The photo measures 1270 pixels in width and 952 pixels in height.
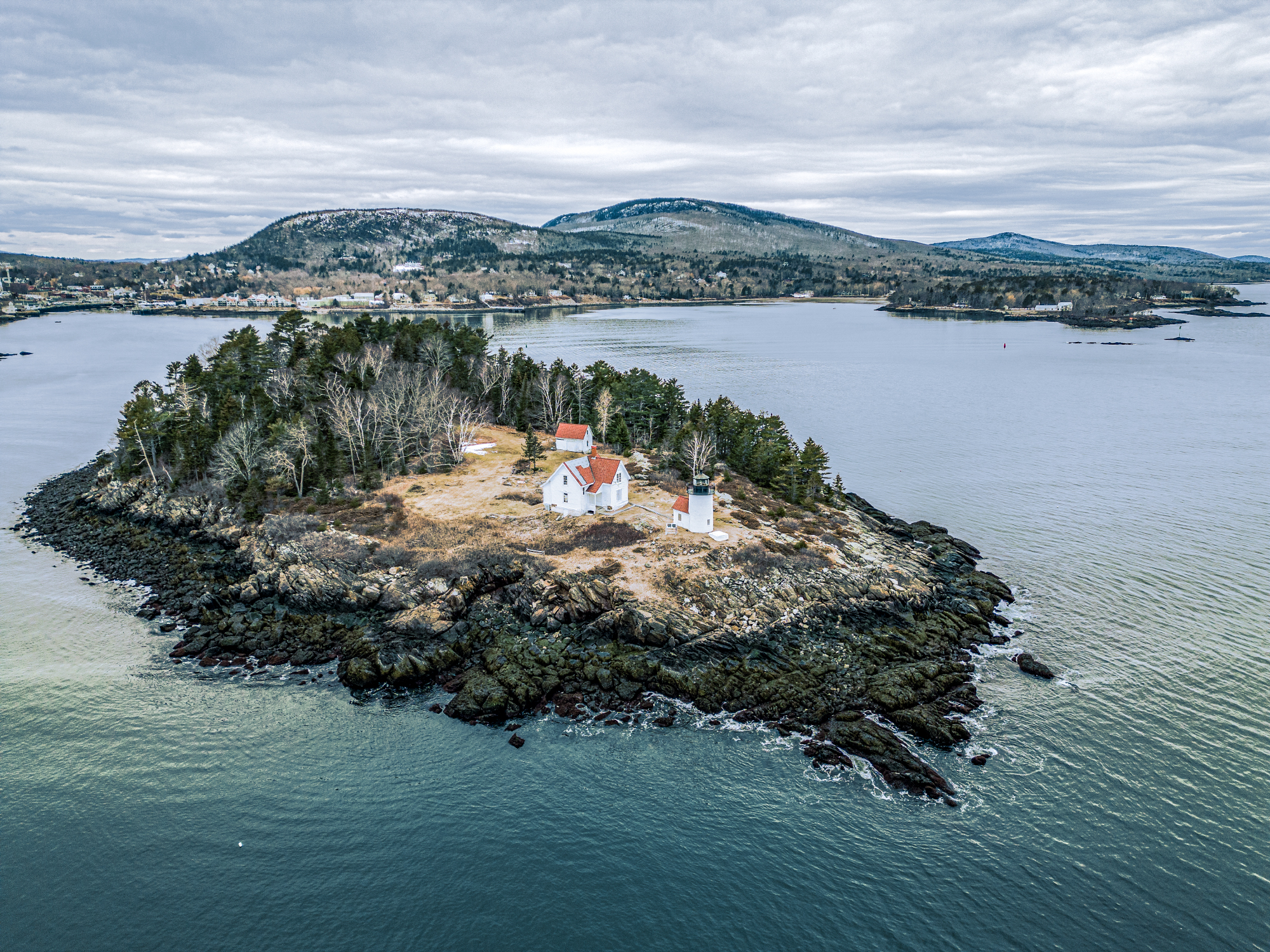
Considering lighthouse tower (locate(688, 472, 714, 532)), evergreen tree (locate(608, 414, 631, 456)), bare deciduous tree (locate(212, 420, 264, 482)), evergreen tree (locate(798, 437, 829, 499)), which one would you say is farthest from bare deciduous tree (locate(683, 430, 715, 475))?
bare deciduous tree (locate(212, 420, 264, 482))

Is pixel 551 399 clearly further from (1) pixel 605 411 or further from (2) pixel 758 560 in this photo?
(2) pixel 758 560

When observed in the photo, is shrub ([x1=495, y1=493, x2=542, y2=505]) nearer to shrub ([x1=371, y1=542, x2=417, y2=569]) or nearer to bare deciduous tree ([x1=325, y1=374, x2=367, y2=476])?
shrub ([x1=371, y1=542, x2=417, y2=569])

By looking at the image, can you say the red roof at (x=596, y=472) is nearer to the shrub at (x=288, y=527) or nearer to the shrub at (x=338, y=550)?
the shrub at (x=338, y=550)

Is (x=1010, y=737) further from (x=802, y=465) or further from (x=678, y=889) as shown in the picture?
(x=802, y=465)

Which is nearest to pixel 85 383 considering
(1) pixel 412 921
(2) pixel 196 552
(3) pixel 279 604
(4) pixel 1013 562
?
(2) pixel 196 552

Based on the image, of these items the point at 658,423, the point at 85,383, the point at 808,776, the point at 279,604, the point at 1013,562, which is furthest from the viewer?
the point at 85,383
